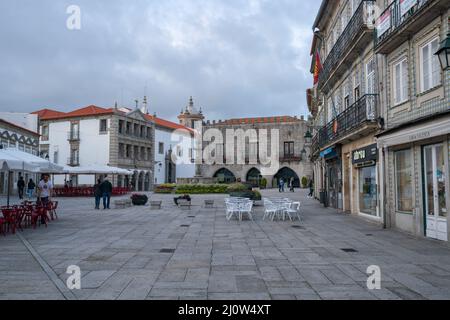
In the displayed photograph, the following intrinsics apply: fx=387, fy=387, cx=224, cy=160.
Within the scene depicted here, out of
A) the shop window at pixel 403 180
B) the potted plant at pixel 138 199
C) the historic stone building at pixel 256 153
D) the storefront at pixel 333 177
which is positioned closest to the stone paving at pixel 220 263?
the shop window at pixel 403 180

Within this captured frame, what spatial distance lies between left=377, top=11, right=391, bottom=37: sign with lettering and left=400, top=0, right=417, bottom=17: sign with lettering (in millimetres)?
817

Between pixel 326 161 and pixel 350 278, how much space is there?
16.4 meters

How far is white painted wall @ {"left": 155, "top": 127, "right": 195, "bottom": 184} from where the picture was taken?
56719mm

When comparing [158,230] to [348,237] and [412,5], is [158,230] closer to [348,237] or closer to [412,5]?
[348,237]

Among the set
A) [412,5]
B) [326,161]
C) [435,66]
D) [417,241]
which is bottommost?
[417,241]

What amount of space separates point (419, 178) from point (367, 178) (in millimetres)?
4195

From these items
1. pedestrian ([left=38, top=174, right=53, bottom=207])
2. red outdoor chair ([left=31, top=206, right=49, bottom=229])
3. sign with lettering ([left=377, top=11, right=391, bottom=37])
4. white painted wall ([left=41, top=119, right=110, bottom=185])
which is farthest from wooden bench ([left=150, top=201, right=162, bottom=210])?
white painted wall ([left=41, top=119, right=110, bottom=185])

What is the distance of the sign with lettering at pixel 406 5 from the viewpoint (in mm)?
10088

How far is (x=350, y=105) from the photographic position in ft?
50.9

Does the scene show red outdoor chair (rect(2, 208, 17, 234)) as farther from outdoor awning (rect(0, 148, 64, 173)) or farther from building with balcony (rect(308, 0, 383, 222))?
building with balcony (rect(308, 0, 383, 222))

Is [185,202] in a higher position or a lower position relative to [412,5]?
lower

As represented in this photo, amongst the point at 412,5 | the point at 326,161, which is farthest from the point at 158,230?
the point at 326,161

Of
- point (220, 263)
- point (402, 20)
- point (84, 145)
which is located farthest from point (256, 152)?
point (220, 263)
